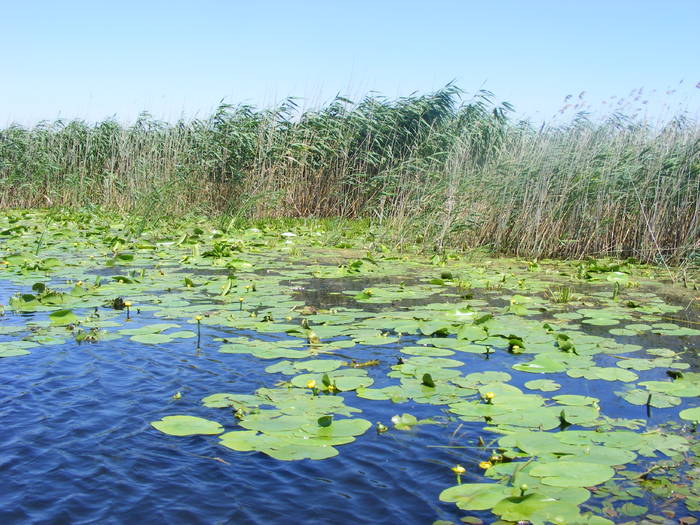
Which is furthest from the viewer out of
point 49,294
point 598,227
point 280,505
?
point 598,227

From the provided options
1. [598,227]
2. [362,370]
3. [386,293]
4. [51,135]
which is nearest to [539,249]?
[598,227]

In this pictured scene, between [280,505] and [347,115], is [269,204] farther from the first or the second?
[280,505]

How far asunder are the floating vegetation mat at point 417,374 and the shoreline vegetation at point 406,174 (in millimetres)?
1211

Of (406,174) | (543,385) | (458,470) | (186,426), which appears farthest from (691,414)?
(406,174)

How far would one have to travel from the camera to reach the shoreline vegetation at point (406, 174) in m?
6.89

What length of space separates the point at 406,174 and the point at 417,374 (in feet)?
18.6

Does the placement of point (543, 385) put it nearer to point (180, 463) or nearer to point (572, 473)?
point (572, 473)

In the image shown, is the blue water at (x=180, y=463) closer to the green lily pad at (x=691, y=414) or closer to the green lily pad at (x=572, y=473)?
the green lily pad at (x=691, y=414)

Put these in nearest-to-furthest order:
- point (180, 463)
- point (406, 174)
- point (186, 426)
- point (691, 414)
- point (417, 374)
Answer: point (180, 463) < point (186, 426) < point (691, 414) < point (417, 374) < point (406, 174)

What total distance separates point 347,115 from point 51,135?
20.4ft

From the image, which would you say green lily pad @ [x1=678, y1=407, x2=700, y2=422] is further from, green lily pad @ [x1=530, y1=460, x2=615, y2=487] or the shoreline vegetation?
the shoreline vegetation

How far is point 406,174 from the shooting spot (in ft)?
27.2

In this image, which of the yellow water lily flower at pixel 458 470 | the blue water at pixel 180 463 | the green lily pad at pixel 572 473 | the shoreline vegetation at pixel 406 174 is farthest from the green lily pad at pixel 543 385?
the shoreline vegetation at pixel 406 174

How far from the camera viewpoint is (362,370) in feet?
9.68
